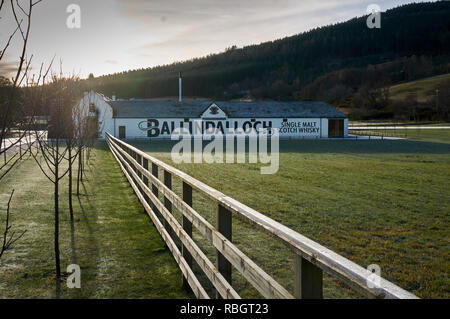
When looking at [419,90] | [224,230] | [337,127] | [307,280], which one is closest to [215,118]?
[337,127]

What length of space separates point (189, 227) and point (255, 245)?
2.14 metres

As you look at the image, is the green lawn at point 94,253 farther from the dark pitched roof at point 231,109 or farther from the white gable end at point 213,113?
the white gable end at point 213,113

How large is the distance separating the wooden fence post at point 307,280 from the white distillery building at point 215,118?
160ft

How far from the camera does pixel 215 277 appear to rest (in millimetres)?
3178

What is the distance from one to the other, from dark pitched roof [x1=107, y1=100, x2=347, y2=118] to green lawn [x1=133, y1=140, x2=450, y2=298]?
35664 millimetres

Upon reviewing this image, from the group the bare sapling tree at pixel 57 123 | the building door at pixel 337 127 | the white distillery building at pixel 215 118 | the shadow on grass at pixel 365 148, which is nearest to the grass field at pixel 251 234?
the bare sapling tree at pixel 57 123

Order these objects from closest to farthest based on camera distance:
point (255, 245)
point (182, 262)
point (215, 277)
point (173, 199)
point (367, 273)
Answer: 1. point (367, 273)
2. point (215, 277)
3. point (182, 262)
4. point (173, 199)
5. point (255, 245)

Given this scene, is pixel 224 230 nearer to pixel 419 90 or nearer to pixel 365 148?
pixel 365 148

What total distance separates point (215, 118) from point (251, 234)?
45.1m

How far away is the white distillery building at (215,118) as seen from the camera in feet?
162

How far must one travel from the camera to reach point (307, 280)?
1911 millimetres

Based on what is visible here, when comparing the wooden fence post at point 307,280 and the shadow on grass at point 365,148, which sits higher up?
the wooden fence post at point 307,280
